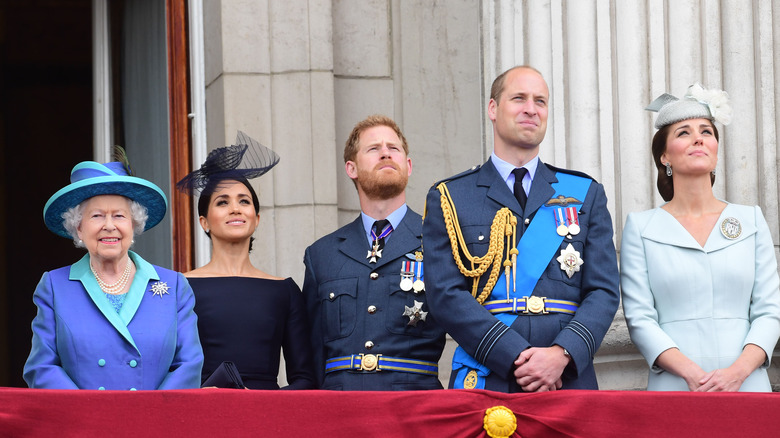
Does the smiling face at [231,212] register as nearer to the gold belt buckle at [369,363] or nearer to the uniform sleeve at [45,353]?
the gold belt buckle at [369,363]

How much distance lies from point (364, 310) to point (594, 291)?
36.9 inches

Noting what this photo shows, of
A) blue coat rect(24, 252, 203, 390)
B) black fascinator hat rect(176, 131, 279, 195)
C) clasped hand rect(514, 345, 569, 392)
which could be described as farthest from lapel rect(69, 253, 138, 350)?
clasped hand rect(514, 345, 569, 392)

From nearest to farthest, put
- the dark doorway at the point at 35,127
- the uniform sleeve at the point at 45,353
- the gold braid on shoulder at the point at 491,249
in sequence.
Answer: the uniform sleeve at the point at 45,353, the gold braid on shoulder at the point at 491,249, the dark doorway at the point at 35,127

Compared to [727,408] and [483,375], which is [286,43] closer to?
[483,375]

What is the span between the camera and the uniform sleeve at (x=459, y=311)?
4.03 metres

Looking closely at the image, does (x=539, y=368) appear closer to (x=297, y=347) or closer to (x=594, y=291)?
(x=594, y=291)

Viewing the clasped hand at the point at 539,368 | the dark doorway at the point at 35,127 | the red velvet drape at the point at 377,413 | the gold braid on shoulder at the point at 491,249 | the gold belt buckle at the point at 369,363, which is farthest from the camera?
the dark doorway at the point at 35,127

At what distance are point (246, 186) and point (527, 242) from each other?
4.25ft

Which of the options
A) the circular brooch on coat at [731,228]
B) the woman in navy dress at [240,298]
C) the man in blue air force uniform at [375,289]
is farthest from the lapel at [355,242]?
the circular brooch on coat at [731,228]

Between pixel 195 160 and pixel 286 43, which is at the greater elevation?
pixel 286 43

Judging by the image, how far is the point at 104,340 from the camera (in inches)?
166

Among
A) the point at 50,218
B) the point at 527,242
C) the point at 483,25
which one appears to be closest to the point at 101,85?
the point at 483,25

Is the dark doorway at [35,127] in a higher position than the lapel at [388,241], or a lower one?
higher

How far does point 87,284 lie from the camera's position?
432 centimetres
